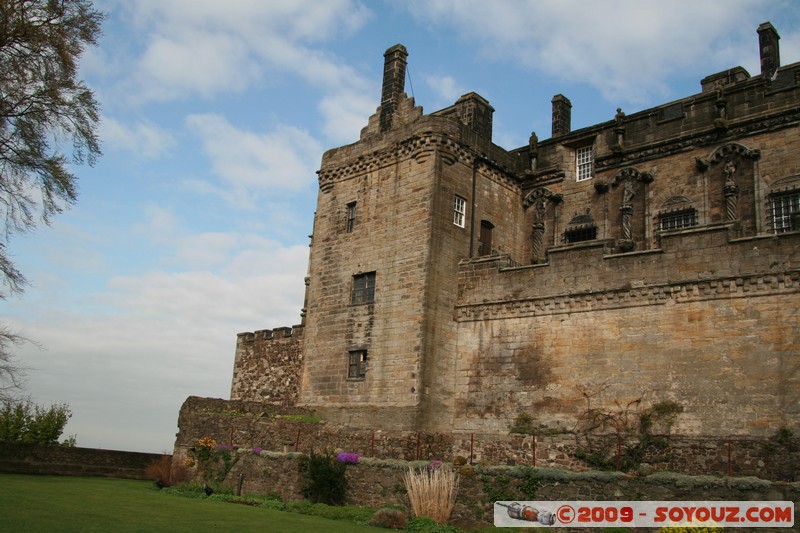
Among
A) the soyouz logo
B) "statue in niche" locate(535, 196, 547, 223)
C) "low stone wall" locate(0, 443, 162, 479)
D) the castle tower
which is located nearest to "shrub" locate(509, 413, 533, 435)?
the castle tower

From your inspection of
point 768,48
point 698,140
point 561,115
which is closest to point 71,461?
point 561,115

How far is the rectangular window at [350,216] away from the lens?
2801 centimetres

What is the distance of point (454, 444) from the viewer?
2381cm

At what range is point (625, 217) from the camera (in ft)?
84.7

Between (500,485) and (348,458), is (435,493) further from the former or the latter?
(348,458)

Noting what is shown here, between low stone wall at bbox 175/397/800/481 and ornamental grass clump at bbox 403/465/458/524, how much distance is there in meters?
2.60

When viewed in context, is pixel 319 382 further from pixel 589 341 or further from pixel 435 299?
pixel 589 341

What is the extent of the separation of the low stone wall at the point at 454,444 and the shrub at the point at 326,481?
6.61 feet

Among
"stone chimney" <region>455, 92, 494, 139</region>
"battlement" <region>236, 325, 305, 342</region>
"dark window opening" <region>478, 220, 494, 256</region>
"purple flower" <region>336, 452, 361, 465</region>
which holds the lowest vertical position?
"purple flower" <region>336, 452, 361, 465</region>

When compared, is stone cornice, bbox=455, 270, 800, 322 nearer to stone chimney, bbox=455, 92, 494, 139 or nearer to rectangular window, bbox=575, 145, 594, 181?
rectangular window, bbox=575, 145, 594, 181

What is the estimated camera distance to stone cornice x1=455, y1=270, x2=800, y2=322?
63.4 ft

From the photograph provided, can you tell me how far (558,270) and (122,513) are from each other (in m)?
14.1

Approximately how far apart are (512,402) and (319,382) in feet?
24.0

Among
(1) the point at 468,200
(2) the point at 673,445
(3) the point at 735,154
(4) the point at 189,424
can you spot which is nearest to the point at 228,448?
(4) the point at 189,424
